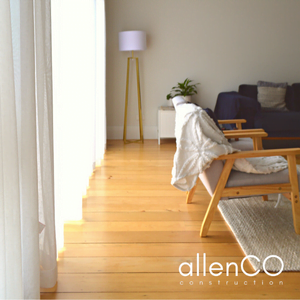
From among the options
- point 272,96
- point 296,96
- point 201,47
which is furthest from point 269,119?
point 201,47

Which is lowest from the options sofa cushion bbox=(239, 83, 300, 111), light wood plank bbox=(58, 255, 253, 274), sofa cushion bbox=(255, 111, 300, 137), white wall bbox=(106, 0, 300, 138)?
light wood plank bbox=(58, 255, 253, 274)

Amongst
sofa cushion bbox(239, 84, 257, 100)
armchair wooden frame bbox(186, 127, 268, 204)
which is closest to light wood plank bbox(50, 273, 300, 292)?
armchair wooden frame bbox(186, 127, 268, 204)

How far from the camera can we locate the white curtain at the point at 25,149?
1.18m

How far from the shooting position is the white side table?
18.4 feet

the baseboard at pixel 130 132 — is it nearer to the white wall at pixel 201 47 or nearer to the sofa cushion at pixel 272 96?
→ the white wall at pixel 201 47

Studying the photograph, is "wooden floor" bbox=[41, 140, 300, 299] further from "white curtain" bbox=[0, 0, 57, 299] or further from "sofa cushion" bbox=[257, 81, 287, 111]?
"sofa cushion" bbox=[257, 81, 287, 111]

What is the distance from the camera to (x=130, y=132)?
6.13 meters

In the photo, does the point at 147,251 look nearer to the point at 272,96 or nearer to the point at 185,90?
the point at 185,90

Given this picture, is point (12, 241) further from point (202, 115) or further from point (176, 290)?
point (202, 115)

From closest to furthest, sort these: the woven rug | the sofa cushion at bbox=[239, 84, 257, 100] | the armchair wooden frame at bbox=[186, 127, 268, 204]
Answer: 1. the woven rug
2. the armchair wooden frame at bbox=[186, 127, 268, 204]
3. the sofa cushion at bbox=[239, 84, 257, 100]

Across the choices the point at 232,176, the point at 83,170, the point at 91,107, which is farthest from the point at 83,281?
the point at 91,107

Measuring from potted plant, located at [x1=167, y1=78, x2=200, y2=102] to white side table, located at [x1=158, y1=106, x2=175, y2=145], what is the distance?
0.33 m

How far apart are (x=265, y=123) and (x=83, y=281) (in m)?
3.94

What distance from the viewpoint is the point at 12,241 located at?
124cm
